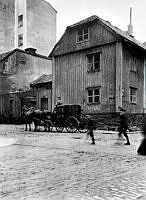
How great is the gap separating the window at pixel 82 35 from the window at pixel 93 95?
4.23 metres

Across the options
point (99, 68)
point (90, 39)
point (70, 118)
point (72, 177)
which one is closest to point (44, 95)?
point (99, 68)

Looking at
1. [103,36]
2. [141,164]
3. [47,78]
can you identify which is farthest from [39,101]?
[141,164]

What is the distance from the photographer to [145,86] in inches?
966

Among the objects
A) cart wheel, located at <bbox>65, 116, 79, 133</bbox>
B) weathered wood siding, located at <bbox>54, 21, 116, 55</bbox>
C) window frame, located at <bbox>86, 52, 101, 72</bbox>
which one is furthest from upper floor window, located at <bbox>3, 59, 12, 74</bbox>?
cart wheel, located at <bbox>65, 116, 79, 133</bbox>

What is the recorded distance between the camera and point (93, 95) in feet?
74.5

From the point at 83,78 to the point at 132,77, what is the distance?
12.8ft

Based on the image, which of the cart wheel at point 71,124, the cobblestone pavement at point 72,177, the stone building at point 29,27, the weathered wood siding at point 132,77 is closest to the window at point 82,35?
the weathered wood siding at point 132,77

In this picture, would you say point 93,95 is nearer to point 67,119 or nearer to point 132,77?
point 132,77

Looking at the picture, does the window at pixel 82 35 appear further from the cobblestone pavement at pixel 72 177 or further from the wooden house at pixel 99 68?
the cobblestone pavement at pixel 72 177

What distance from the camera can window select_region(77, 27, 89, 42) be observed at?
77.3 ft

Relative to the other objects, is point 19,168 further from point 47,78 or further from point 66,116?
point 47,78

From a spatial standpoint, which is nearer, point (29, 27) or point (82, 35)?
point (82, 35)

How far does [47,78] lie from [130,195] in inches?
1028

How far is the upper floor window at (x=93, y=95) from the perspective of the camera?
22438 millimetres
